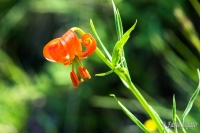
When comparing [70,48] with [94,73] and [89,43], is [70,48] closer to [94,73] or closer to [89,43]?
[89,43]

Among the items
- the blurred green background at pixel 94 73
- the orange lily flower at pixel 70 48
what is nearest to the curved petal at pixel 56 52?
the orange lily flower at pixel 70 48

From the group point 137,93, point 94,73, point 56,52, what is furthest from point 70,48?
point 94,73

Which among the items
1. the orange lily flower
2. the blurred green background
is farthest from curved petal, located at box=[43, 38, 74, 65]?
the blurred green background

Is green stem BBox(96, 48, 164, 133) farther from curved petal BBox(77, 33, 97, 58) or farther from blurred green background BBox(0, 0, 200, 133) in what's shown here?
blurred green background BBox(0, 0, 200, 133)

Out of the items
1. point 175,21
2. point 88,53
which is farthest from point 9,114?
point 88,53

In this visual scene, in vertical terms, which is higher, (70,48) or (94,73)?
(70,48)

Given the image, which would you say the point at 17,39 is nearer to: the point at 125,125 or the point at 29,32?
the point at 29,32
